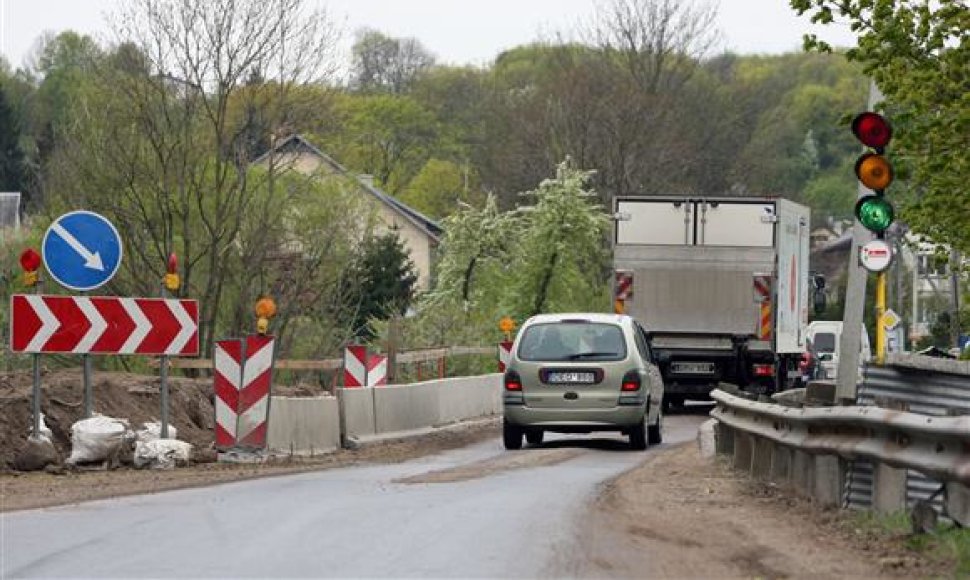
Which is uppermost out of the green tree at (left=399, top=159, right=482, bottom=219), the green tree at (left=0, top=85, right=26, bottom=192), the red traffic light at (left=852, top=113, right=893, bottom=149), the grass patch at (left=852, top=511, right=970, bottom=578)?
the green tree at (left=0, top=85, right=26, bottom=192)

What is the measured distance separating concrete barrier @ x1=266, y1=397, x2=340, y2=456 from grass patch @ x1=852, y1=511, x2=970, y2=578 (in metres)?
9.06

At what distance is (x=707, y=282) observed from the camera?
104ft

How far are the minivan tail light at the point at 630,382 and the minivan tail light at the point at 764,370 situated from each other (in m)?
10.1

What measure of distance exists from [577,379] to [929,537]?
1205cm

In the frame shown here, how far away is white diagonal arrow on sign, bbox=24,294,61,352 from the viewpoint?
56.7 ft

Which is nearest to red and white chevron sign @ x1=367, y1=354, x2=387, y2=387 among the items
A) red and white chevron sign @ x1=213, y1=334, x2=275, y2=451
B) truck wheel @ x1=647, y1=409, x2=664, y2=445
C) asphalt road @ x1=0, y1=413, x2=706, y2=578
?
truck wheel @ x1=647, y1=409, x2=664, y2=445

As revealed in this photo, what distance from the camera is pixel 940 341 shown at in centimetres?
8412

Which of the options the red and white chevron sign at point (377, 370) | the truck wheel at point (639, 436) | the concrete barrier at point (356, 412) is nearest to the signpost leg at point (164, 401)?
the concrete barrier at point (356, 412)

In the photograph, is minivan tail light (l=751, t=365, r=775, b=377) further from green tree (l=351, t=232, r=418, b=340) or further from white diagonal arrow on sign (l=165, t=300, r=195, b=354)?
green tree (l=351, t=232, r=418, b=340)

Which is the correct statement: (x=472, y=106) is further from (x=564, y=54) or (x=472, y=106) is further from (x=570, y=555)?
(x=570, y=555)

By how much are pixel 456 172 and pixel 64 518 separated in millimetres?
83866

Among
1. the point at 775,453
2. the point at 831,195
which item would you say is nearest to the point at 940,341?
the point at 831,195

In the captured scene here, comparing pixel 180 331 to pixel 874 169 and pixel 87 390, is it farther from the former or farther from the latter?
pixel 874 169

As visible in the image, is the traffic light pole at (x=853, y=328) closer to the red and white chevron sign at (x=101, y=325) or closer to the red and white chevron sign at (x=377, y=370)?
the red and white chevron sign at (x=101, y=325)
